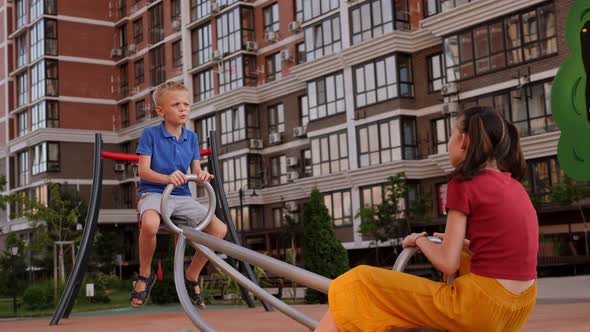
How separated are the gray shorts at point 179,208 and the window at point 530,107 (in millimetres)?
20812

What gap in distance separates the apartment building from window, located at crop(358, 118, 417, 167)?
62 mm

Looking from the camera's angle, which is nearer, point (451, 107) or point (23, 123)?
point (451, 107)

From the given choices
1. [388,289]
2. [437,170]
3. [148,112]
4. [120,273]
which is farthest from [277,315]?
[148,112]

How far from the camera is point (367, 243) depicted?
2958 cm

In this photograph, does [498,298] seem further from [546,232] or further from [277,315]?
[546,232]

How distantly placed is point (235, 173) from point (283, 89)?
193 inches

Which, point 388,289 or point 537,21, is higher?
point 537,21

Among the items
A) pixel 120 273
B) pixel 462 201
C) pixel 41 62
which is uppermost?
pixel 41 62

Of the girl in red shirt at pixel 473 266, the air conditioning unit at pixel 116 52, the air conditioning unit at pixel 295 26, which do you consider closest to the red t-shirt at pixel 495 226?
the girl in red shirt at pixel 473 266

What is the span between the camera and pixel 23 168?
150 ft

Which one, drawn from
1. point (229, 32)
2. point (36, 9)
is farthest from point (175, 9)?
point (36, 9)

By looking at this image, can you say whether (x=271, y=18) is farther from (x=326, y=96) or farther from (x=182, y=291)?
(x=182, y=291)

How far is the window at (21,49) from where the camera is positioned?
45591 mm

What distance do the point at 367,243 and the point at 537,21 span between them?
10.7 metres
